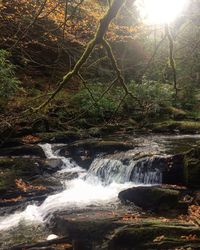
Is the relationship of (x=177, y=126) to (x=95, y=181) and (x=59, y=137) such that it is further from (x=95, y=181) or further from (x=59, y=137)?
(x=95, y=181)

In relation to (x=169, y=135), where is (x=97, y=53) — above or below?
above

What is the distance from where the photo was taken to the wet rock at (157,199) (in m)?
8.80

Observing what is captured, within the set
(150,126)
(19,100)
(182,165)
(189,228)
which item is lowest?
(189,228)

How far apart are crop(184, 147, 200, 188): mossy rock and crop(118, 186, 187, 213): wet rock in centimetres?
68

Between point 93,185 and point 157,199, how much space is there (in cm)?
348

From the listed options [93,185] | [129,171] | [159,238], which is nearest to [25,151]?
[93,185]

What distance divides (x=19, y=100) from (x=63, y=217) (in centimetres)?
1113

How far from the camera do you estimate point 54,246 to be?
721cm

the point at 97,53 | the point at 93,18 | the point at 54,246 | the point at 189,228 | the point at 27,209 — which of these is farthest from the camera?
the point at 97,53

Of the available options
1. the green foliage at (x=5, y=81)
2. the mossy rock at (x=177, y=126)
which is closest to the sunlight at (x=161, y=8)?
the mossy rock at (x=177, y=126)

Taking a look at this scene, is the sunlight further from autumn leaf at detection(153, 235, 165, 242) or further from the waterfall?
the waterfall

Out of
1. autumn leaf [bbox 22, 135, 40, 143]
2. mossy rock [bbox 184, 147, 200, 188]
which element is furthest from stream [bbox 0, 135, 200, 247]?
mossy rock [bbox 184, 147, 200, 188]

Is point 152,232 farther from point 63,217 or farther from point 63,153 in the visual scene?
point 63,153

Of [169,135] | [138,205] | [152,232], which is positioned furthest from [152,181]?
[169,135]
